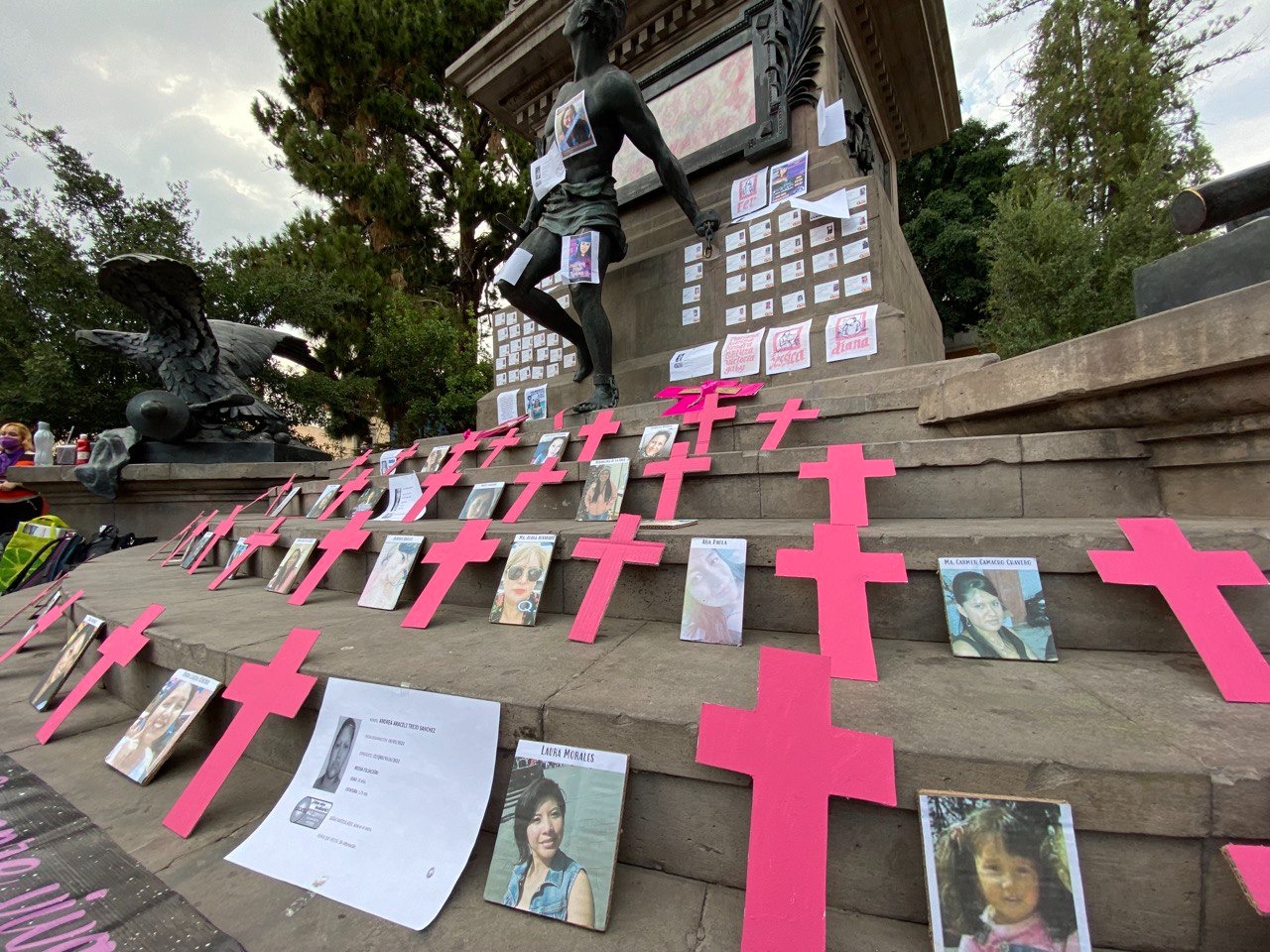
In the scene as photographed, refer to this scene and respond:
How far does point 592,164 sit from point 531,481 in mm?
2841

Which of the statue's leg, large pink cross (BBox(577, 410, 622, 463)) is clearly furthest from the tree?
large pink cross (BBox(577, 410, 622, 463))

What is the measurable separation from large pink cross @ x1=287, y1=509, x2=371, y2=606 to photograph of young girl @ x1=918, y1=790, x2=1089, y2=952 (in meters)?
2.36

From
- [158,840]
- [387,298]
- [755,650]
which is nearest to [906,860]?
[755,650]

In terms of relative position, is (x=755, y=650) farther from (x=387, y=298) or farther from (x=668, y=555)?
(x=387, y=298)

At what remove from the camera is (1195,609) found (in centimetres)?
120

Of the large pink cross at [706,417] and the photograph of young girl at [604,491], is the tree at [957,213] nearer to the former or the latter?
the large pink cross at [706,417]

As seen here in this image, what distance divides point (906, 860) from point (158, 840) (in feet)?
5.25

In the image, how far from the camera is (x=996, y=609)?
53.4 inches

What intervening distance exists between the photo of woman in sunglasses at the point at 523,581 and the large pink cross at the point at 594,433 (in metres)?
1.28

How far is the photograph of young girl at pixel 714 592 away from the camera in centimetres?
152

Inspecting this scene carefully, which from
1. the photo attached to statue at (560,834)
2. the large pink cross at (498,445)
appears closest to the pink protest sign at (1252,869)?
the photo attached to statue at (560,834)

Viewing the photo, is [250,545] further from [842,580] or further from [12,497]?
[12,497]

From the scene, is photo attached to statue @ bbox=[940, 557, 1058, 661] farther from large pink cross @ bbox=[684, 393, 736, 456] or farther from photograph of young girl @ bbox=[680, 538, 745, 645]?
large pink cross @ bbox=[684, 393, 736, 456]

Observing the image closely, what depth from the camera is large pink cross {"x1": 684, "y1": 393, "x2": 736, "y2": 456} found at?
9.55 feet
